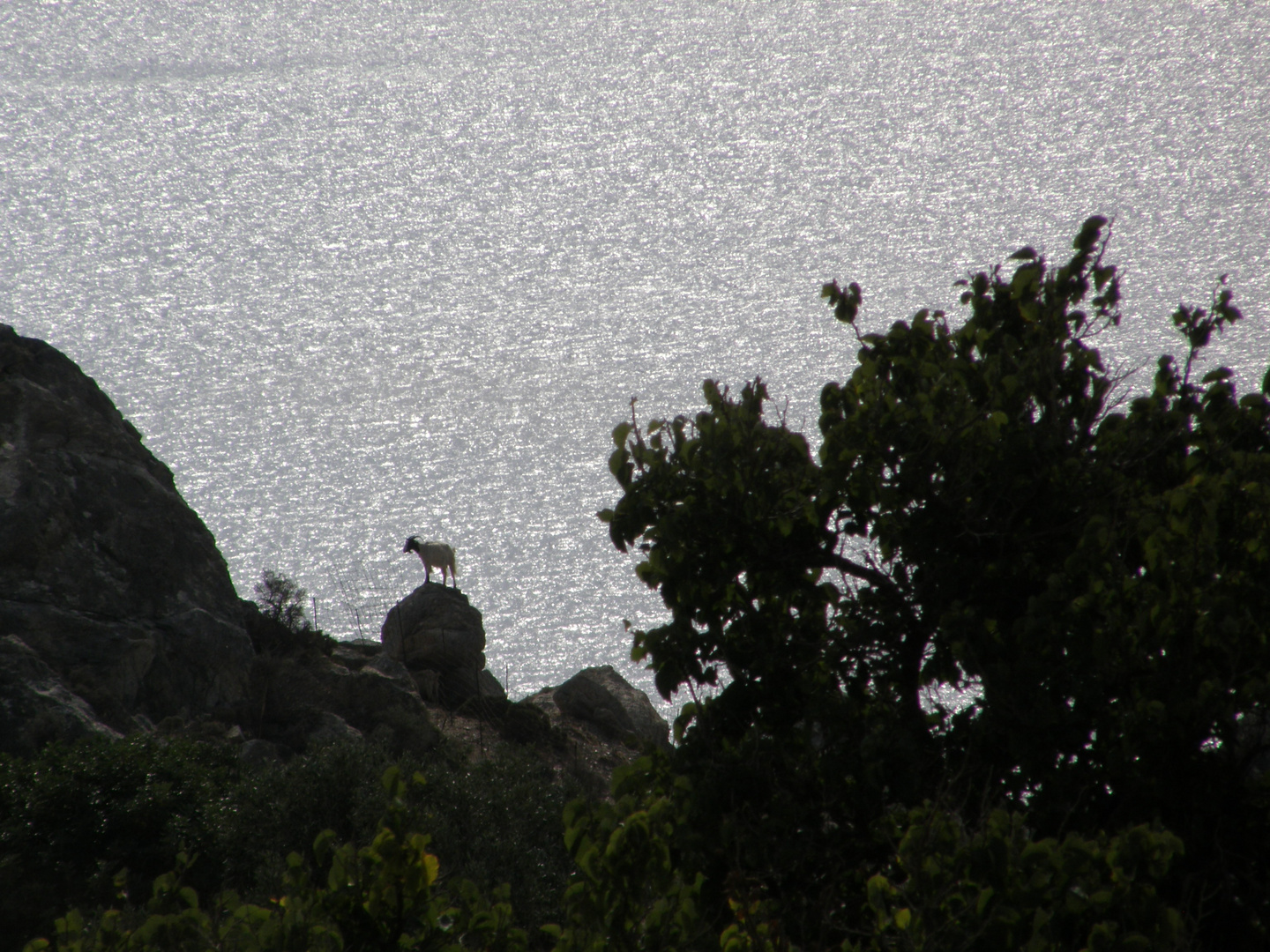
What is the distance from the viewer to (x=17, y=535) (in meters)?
15.6

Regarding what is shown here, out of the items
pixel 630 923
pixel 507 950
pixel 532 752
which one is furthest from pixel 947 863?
pixel 532 752

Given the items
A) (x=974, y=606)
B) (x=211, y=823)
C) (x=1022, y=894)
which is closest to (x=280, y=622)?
(x=211, y=823)

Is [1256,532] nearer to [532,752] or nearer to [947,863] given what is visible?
[947,863]

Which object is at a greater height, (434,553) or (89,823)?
(434,553)

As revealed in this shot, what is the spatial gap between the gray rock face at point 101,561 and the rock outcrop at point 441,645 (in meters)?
3.78

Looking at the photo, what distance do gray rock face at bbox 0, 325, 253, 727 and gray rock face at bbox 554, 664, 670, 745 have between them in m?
6.40

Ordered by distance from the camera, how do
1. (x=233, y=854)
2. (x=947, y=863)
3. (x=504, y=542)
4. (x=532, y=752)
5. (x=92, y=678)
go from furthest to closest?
1. (x=504, y=542)
2. (x=532, y=752)
3. (x=92, y=678)
4. (x=233, y=854)
5. (x=947, y=863)

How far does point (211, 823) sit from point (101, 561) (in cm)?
706

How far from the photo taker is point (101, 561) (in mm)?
16391

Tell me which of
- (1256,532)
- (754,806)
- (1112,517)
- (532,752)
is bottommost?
(754,806)

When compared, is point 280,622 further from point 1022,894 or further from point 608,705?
point 1022,894

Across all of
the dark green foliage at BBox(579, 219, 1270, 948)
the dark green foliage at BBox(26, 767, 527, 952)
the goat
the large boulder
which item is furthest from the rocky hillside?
the dark green foliage at BBox(26, 767, 527, 952)

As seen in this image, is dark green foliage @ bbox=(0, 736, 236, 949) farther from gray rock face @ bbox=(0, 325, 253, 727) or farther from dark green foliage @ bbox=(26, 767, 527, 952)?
dark green foliage @ bbox=(26, 767, 527, 952)

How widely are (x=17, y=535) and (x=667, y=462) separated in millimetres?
13547
